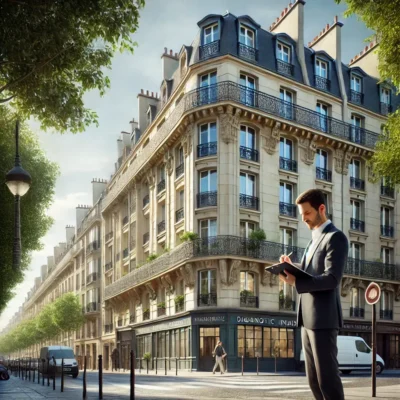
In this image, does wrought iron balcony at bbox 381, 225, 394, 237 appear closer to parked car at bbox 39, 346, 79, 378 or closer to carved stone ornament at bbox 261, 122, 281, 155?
carved stone ornament at bbox 261, 122, 281, 155

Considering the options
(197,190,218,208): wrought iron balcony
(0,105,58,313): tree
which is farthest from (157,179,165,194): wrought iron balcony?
(0,105,58,313): tree

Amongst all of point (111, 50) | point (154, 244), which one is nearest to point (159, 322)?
point (154, 244)

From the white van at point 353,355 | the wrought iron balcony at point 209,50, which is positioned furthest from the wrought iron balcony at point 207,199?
the white van at point 353,355

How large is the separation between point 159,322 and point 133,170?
11.7m

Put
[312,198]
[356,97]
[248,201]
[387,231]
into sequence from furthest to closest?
1. [387,231]
2. [356,97]
3. [248,201]
4. [312,198]

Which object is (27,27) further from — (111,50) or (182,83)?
(182,83)

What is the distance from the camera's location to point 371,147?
127 feet

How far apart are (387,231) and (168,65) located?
17680 mm

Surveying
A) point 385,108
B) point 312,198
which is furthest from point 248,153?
point 312,198

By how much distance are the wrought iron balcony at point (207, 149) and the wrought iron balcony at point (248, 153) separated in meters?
1.48

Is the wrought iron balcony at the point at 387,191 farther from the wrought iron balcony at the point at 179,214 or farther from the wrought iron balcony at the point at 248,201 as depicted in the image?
the wrought iron balcony at the point at 179,214

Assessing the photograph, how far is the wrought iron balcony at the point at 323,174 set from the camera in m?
36.4

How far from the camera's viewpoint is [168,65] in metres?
42.0

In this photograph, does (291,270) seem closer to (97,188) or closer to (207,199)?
(207,199)
